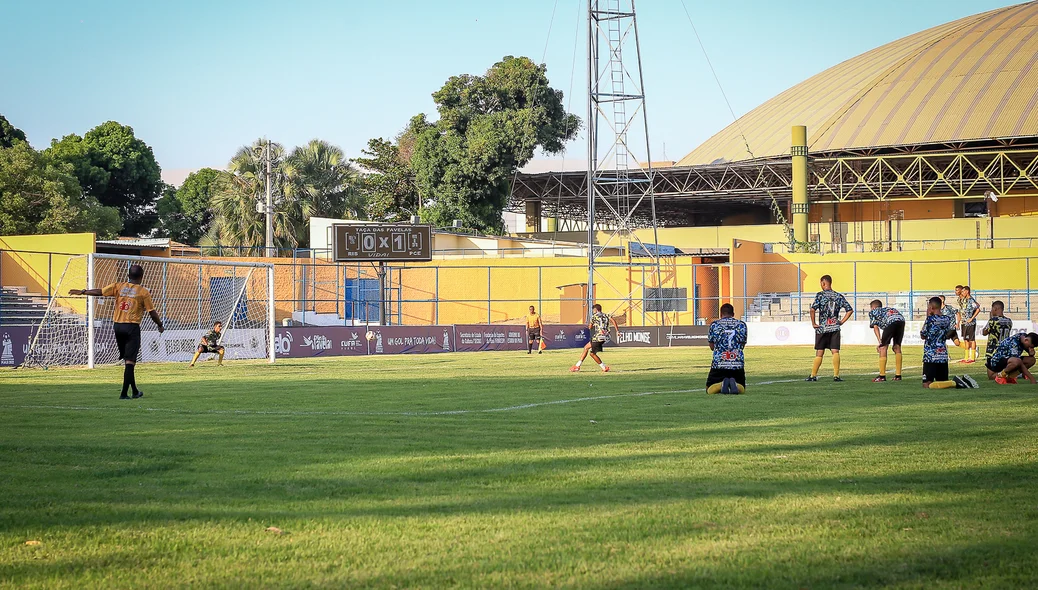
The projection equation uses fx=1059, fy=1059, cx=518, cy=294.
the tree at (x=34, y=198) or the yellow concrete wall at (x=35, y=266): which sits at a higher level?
the tree at (x=34, y=198)

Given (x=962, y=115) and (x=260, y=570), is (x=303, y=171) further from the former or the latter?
(x=260, y=570)

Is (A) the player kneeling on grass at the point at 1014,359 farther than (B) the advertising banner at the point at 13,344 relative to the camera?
No

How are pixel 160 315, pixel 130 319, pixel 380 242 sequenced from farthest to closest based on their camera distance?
pixel 380 242, pixel 160 315, pixel 130 319

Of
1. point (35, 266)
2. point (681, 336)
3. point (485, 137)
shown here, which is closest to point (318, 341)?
point (35, 266)

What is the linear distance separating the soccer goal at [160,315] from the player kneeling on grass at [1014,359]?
59.8 ft

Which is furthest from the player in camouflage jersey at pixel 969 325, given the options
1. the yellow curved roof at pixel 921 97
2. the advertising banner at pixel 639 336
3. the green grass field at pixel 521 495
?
the yellow curved roof at pixel 921 97

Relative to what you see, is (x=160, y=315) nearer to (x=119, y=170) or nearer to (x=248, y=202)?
(x=248, y=202)

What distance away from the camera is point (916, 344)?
41.2m

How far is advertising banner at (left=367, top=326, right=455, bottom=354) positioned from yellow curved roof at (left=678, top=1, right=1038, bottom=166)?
32519mm

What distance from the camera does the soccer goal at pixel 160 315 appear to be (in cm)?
2853

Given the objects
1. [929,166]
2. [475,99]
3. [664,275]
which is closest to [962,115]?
[929,166]

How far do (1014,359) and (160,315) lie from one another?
2812 centimetres

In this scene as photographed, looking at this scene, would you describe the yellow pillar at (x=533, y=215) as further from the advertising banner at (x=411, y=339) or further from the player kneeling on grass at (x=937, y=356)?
the player kneeling on grass at (x=937, y=356)

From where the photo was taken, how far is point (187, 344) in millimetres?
34125
